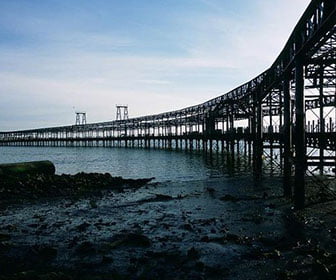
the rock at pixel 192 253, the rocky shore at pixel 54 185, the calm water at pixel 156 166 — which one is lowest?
the calm water at pixel 156 166

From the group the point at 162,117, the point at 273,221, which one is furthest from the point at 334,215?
the point at 162,117

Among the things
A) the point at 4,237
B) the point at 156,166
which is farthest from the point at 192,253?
the point at 156,166

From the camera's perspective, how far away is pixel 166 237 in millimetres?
11727

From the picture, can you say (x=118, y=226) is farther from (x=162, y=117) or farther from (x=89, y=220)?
(x=162, y=117)

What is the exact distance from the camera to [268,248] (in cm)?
1022

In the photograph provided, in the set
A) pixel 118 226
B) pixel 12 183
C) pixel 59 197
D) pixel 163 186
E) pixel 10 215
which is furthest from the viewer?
pixel 163 186

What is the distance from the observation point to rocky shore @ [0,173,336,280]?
8750mm

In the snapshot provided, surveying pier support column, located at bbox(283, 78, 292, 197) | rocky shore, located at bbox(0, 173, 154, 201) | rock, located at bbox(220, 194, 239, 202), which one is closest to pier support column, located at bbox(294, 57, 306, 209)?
pier support column, located at bbox(283, 78, 292, 197)

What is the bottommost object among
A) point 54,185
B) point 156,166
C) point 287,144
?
point 156,166

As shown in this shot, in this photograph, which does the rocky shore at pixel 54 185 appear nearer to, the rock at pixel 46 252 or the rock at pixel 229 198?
the rock at pixel 229 198

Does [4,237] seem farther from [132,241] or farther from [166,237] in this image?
[166,237]

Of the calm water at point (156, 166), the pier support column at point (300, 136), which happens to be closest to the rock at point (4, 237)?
the pier support column at point (300, 136)

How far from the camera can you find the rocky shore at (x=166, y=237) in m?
8.75

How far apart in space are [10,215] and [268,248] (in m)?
12.1
